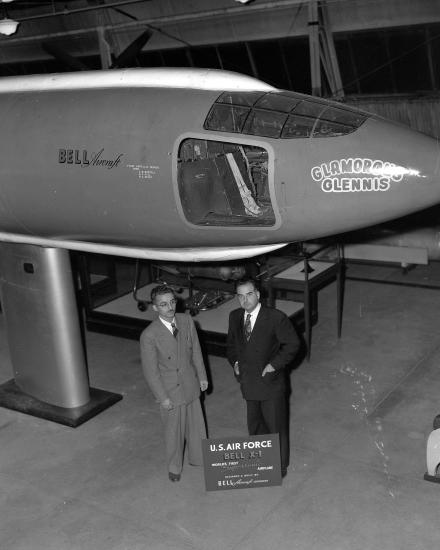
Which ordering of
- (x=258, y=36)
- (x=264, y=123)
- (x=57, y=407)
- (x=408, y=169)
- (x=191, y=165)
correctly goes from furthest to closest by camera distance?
1. (x=258, y=36)
2. (x=57, y=407)
3. (x=191, y=165)
4. (x=264, y=123)
5. (x=408, y=169)

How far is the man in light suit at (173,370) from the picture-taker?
6.46m

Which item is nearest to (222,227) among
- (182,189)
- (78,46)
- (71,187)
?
(182,189)

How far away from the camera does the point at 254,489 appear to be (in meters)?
6.52

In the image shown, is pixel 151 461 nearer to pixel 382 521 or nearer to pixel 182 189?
pixel 382 521

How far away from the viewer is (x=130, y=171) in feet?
19.8

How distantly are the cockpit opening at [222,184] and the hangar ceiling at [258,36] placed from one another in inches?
241

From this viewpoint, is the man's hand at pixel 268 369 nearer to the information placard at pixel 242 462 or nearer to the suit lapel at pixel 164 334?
the information placard at pixel 242 462

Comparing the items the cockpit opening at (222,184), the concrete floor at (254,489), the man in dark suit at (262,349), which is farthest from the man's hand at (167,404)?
the cockpit opening at (222,184)

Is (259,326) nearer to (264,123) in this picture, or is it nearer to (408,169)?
(264,123)

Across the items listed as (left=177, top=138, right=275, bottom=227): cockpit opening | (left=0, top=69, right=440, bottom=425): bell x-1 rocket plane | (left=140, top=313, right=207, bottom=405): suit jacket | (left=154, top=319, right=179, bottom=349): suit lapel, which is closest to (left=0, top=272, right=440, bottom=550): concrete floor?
(left=140, top=313, right=207, bottom=405): suit jacket

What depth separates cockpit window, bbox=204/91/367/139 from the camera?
5.52 metres

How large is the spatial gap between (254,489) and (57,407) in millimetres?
2937

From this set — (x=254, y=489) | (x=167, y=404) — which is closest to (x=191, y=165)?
(x=167, y=404)

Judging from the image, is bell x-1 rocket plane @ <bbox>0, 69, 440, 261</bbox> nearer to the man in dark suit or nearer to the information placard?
the man in dark suit
